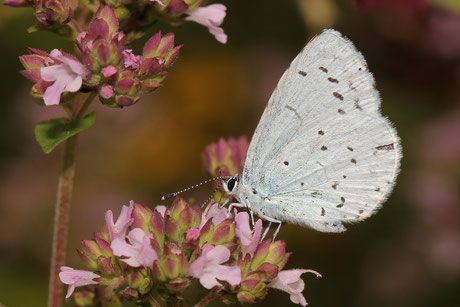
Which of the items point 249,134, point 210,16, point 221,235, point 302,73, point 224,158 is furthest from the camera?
point 249,134


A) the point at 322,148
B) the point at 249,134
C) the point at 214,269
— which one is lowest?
the point at 249,134

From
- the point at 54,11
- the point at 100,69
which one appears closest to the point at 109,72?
the point at 100,69

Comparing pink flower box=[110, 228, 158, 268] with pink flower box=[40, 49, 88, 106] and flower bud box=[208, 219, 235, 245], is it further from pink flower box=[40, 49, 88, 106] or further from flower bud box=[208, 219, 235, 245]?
pink flower box=[40, 49, 88, 106]

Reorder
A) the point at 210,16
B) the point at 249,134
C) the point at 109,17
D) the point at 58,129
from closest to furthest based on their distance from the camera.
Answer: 1. the point at 109,17
2. the point at 58,129
3. the point at 210,16
4. the point at 249,134

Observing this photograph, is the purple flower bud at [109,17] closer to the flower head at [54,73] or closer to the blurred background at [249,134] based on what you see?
the flower head at [54,73]

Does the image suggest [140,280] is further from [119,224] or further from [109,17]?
[109,17]

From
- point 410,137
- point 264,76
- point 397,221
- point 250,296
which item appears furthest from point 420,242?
point 250,296

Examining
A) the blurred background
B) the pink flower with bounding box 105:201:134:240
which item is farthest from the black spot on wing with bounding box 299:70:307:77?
the blurred background
